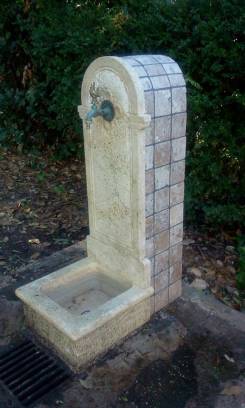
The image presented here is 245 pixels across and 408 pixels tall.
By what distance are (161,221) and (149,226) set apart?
12 centimetres

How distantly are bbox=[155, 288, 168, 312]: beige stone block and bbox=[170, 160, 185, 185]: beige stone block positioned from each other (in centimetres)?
83

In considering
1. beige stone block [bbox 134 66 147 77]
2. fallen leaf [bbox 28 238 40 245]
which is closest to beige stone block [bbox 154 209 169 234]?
beige stone block [bbox 134 66 147 77]

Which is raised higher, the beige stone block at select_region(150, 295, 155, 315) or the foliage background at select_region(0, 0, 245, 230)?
the foliage background at select_region(0, 0, 245, 230)

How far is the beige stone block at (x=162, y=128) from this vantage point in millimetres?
2650

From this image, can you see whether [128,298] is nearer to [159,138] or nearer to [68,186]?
[159,138]

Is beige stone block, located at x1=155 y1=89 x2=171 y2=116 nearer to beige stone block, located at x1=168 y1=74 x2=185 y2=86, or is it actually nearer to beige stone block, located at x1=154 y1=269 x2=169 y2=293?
beige stone block, located at x1=168 y1=74 x2=185 y2=86

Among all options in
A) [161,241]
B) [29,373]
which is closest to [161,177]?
[161,241]

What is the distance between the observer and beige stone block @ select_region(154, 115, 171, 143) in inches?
104

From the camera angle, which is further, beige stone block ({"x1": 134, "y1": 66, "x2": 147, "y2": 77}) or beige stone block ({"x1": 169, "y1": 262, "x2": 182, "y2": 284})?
beige stone block ({"x1": 169, "y1": 262, "x2": 182, "y2": 284})

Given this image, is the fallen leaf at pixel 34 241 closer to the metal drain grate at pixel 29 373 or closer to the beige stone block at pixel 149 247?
the metal drain grate at pixel 29 373

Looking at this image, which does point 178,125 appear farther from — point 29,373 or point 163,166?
point 29,373

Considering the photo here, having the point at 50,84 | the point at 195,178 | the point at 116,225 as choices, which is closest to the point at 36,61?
the point at 50,84

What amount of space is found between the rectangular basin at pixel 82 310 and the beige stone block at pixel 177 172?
2.50 feet

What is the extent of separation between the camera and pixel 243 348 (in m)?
2.93
